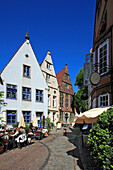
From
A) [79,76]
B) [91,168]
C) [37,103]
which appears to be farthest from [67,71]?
[91,168]

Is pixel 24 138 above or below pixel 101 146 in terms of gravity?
below

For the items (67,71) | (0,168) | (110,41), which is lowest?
(0,168)

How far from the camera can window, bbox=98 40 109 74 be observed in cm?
952

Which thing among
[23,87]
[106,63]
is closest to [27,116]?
[23,87]

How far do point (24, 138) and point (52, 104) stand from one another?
15.8m

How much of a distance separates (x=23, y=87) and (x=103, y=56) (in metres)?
12.4

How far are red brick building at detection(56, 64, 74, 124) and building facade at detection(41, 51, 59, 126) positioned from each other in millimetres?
1555

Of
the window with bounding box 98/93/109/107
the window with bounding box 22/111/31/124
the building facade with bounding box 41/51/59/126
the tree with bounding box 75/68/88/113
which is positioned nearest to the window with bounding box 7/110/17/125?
the window with bounding box 22/111/31/124

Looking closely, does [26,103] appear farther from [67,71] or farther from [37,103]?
[67,71]

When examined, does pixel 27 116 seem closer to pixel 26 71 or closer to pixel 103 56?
pixel 26 71

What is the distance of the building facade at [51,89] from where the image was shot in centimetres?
2498

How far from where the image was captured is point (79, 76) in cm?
3222

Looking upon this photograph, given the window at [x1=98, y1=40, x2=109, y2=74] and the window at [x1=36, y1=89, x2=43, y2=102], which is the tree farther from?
the window at [x1=98, y1=40, x2=109, y2=74]

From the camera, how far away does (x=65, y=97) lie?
99.8 ft
